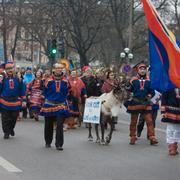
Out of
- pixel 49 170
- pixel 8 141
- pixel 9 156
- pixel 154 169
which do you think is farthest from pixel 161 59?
pixel 8 141

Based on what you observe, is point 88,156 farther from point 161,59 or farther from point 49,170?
point 161,59

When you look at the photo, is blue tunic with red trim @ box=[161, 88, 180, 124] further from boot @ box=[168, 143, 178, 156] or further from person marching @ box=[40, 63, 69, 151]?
person marching @ box=[40, 63, 69, 151]

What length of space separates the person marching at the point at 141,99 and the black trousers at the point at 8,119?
2.76m

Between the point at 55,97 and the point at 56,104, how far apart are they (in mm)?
148

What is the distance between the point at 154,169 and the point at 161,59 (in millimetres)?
1830

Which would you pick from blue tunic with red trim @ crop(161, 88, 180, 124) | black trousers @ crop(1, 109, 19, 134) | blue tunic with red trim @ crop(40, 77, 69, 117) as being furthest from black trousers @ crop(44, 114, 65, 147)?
blue tunic with red trim @ crop(161, 88, 180, 124)

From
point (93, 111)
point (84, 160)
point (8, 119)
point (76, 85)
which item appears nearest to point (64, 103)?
point (93, 111)

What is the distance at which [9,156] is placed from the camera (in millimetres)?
11125

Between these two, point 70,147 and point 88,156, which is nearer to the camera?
point 88,156

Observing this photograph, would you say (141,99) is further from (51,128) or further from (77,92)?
(77,92)

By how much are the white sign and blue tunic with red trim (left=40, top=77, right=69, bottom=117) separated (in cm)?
135

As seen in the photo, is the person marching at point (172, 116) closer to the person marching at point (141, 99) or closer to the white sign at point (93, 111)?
the person marching at point (141, 99)

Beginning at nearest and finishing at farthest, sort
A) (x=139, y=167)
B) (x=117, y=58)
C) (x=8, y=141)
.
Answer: (x=139, y=167) → (x=8, y=141) → (x=117, y=58)

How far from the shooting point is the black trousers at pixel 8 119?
13906 mm
